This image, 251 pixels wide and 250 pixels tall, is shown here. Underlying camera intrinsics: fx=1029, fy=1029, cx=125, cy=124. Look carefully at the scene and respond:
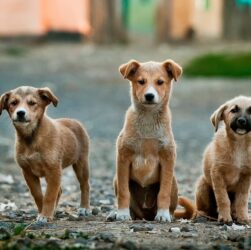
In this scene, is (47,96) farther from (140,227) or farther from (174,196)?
(140,227)

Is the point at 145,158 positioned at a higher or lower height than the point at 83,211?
higher

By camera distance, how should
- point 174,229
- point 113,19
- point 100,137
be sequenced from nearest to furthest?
point 174,229 < point 100,137 < point 113,19

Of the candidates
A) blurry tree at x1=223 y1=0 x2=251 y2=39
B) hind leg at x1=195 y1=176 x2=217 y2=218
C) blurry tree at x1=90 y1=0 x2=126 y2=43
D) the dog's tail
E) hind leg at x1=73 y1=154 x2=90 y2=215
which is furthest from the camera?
blurry tree at x1=223 y1=0 x2=251 y2=39

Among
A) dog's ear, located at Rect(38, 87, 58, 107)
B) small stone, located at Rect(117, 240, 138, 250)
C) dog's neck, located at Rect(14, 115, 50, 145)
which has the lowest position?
small stone, located at Rect(117, 240, 138, 250)

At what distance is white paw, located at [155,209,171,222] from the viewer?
28.5ft

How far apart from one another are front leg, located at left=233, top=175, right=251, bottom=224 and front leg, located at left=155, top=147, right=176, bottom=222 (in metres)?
0.60

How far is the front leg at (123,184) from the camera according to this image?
8727 millimetres

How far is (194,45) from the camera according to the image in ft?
113

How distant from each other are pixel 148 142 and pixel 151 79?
538 millimetres

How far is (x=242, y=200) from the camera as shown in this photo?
8867 millimetres

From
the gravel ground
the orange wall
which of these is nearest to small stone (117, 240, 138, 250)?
the gravel ground

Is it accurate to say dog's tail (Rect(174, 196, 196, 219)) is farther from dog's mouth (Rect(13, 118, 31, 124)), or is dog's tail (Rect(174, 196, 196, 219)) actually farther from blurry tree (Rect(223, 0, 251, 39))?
blurry tree (Rect(223, 0, 251, 39))

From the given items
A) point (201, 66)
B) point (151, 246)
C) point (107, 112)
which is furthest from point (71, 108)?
point (151, 246)

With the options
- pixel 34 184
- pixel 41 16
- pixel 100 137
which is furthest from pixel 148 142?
pixel 41 16
